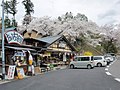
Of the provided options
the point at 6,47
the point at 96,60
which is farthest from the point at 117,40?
the point at 6,47

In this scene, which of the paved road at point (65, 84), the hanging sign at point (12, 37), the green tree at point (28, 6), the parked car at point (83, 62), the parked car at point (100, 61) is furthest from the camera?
the green tree at point (28, 6)

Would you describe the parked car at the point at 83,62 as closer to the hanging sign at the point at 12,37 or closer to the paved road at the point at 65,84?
the hanging sign at the point at 12,37

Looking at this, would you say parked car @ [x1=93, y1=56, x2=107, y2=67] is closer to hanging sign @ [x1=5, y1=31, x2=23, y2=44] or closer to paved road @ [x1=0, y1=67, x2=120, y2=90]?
hanging sign @ [x1=5, y1=31, x2=23, y2=44]

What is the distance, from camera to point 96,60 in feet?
110

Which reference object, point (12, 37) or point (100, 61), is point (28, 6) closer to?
point (100, 61)

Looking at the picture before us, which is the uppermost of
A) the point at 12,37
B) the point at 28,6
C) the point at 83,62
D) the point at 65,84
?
the point at 28,6

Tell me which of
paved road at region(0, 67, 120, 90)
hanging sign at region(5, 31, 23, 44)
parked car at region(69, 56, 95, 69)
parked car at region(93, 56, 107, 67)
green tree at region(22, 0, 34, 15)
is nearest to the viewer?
paved road at region(0, 67, 120, 90)

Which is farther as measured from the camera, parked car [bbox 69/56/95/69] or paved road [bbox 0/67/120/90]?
parked car [bbox 69/56/95/69]

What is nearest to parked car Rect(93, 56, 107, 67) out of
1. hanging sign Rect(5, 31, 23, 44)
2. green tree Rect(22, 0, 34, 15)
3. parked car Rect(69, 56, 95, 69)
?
parked car Rect(69, 56, 95, 69)

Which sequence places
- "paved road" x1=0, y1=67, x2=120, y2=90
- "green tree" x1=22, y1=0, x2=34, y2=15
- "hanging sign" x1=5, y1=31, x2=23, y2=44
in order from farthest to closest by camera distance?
"green tree" x1=22, y1=0, x2=34, y2=15, "hanging sign" x1=5, y1=31, x2=23, y2=44, "paved road" x1=0, y1=67, x2=120, y2=90

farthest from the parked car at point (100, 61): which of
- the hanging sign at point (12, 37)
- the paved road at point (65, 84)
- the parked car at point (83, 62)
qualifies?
the paved road at point (65, 84)

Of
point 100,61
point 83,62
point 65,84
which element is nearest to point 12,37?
point 65,84

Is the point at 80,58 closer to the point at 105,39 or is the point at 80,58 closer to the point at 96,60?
the point at 96,60

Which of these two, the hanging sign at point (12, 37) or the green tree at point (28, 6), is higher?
the green tree at point (28, 6)
